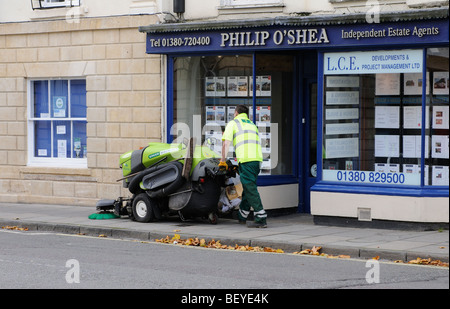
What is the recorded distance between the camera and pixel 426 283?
9109 mm

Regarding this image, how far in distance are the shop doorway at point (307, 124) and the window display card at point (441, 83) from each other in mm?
2684

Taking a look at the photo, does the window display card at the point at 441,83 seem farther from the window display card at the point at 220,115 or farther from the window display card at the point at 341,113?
the window display card at the point at 220,115

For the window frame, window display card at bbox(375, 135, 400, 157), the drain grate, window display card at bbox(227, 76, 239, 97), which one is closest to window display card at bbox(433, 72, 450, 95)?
window display card at bbox(375, 135, 400, 157)

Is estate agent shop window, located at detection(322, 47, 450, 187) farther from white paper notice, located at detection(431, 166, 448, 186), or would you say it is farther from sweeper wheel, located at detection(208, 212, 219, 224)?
sweeper wheel, located at detection(208, 212, 219, 224)

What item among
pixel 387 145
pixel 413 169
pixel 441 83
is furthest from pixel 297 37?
pixel 413 169

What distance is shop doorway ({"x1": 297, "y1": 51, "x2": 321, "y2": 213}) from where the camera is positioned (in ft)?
51.1

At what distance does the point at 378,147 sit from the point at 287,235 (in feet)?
7.95

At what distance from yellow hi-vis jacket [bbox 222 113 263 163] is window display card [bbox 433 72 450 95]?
2.86m

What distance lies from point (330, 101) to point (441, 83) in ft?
6.13

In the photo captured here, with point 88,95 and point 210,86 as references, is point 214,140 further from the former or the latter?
point 88,95
